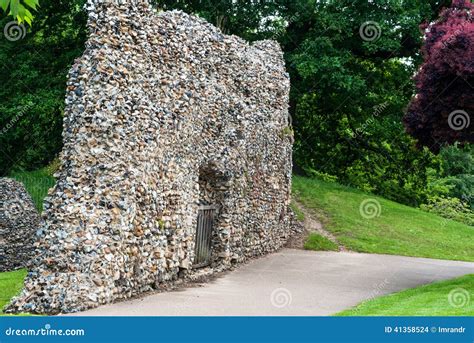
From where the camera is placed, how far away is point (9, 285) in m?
15.1

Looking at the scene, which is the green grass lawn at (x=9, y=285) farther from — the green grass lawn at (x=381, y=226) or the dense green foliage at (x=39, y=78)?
the green grass lawn at (x=381, y=226)

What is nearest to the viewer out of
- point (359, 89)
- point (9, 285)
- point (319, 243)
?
point (9, 285)

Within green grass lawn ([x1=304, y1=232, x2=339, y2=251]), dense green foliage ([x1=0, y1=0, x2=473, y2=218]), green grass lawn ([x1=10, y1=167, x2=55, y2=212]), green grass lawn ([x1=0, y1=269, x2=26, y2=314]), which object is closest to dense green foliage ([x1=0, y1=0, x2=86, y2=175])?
dense green foliage ([x1=0, y1=0, x2=473, y2=218])

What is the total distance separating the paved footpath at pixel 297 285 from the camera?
1234 cm

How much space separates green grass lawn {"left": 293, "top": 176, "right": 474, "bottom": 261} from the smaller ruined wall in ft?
35.4

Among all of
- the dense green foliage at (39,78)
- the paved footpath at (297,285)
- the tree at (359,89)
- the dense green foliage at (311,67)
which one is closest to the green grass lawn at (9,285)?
the paved footpath at (297,285)

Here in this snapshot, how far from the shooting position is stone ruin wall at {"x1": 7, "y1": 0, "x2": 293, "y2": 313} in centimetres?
1205

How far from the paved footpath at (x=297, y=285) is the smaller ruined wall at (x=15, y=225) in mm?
6713

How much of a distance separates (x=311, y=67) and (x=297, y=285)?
12.6 m

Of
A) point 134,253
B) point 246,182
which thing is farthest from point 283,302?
point 246,182

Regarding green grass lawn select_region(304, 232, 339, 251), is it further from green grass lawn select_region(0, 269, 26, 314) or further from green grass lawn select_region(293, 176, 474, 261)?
green grass lawn select_region(0, 269, 26, 314)

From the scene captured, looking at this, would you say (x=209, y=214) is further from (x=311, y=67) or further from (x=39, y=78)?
(x=39, y=78)

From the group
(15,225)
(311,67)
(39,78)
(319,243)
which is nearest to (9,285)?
(15,225)

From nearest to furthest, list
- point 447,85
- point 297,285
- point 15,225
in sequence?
point 447,85, point 297,285, point 15,225
